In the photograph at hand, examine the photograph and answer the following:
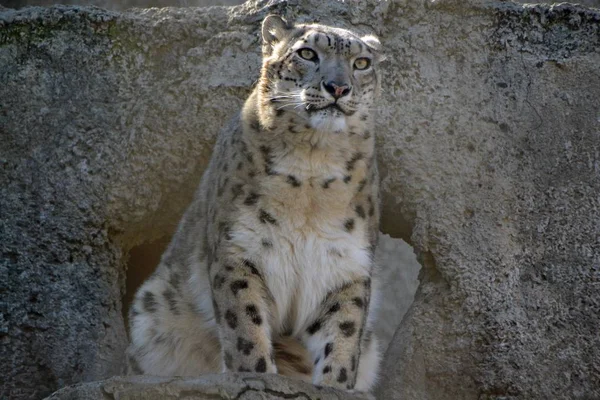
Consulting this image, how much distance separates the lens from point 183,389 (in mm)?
3857

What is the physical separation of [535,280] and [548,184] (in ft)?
1.48

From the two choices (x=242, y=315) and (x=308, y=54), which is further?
(x=308, y=54)

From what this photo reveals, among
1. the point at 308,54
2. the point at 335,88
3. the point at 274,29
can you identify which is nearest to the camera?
the point at 335,88

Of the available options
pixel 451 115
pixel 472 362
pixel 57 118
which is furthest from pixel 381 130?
pixel 57 118

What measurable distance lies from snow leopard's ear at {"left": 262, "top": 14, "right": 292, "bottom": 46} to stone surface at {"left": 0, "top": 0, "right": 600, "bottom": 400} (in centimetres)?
66

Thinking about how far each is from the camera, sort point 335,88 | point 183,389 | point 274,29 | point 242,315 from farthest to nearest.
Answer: point 274,29 < point 242,315 < point 335,88 < point 183,389

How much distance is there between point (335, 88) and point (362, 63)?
1.04 feet

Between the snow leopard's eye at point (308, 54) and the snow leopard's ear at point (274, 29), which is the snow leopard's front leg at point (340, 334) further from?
the snow leopard's ear at point (274, 29)

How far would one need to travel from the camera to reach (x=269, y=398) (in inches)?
153

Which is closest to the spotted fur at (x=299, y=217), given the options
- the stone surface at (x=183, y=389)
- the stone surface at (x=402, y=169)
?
the stone surface at (x=183, y=389)

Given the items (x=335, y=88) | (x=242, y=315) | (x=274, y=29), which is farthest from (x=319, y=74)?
(x=242, y=315)

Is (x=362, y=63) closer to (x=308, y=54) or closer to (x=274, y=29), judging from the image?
(x=308, y=54)

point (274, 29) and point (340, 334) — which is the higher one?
point (274, 29)

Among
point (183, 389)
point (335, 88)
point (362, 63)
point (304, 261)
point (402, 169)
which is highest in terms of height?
point (362, 63)
